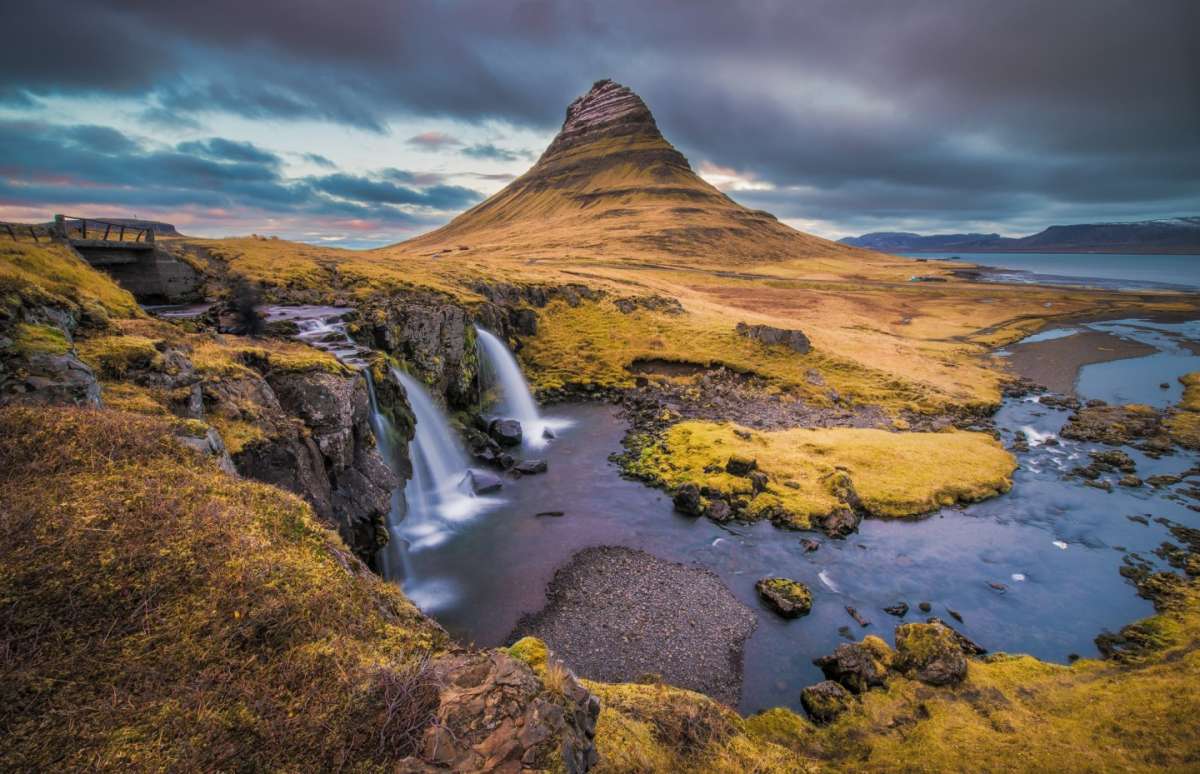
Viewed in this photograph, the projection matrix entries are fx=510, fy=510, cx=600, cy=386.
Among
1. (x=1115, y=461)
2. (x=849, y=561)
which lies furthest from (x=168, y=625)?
(x=1115, y=461)

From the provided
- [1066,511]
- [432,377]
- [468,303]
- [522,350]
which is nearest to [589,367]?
[522,350]

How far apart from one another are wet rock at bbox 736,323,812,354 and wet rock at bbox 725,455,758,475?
30857 mm

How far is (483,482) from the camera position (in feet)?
111

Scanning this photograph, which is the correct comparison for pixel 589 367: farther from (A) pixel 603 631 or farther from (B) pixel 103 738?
(B) pixel 103 738

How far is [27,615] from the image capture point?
6.84m

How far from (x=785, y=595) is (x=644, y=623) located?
673 cm

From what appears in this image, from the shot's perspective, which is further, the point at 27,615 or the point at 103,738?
the point at 27,615

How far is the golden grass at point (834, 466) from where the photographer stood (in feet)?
102

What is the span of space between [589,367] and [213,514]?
5054cm

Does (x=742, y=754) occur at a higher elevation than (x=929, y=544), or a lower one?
higher

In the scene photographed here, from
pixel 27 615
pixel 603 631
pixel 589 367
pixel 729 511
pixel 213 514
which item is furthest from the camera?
pixel 589 367

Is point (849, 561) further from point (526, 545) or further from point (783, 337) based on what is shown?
point (783, 337)

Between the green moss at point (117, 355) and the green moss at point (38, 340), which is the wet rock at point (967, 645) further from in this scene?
the green moss at point (117, 355)

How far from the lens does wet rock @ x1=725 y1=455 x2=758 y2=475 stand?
33781 millimetres
